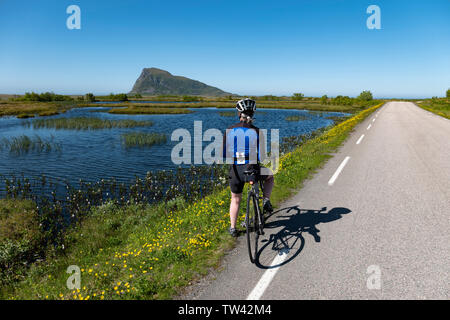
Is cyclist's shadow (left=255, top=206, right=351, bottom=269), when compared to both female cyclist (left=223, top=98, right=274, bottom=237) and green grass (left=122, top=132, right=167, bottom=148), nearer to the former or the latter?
female cyclist (left=223, top=98, right=274, bottom=237)

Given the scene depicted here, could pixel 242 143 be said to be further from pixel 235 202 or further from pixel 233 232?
pixel 233 232

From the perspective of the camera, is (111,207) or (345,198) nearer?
(345,198)

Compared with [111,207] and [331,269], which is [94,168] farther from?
[331,269]

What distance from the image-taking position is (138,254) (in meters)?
4.90

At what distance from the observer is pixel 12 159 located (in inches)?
681

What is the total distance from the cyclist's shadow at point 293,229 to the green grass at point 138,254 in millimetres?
709

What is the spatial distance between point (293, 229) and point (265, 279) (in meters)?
1.85

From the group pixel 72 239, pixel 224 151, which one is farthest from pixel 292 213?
pixel 72 239

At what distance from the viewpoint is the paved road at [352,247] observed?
360 centimetres

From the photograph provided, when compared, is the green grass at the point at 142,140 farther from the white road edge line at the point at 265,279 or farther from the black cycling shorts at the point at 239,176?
the white road edge line at the point at 265,279

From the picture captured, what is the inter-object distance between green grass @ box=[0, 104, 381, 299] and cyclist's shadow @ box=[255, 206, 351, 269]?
2.33 ft

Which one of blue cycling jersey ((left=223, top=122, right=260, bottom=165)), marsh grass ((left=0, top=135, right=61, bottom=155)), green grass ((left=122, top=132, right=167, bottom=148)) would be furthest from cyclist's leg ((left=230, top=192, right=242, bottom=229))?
marsh grass ((left=0, top=135, right=61, bottom=155))

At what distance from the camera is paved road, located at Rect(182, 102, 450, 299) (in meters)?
3.60
